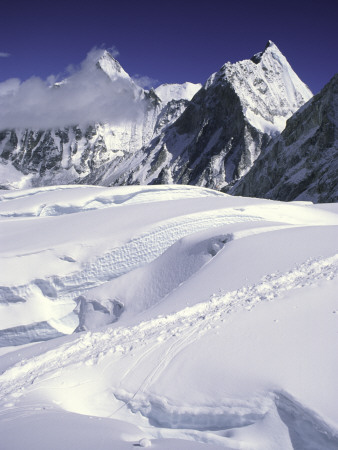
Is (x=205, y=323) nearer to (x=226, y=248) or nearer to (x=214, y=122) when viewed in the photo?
(x=226, y=248)

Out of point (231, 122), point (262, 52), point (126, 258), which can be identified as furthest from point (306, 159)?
point (262, 52)

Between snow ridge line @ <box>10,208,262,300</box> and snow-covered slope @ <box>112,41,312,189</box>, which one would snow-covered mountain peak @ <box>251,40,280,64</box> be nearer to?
snow-covered slope @ <box>112,41,312,189</box>

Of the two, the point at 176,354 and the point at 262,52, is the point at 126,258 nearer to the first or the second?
the point at 176,354

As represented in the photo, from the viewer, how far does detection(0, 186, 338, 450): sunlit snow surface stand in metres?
3.27

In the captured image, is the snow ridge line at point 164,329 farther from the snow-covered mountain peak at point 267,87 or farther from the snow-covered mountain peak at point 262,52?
the snow-covered mountain peak at point 262,52

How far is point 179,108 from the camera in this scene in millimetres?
162500

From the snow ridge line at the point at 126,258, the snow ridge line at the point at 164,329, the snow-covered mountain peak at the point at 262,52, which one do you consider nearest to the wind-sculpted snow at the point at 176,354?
the snow ridge line at the point at 164,329

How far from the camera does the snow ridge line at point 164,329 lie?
492 cm

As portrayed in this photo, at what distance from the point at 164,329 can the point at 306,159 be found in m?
42.6

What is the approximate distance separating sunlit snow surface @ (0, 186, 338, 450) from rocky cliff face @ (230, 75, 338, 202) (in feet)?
92.7

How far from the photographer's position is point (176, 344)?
469 cm

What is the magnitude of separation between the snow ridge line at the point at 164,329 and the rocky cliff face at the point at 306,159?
30.0m

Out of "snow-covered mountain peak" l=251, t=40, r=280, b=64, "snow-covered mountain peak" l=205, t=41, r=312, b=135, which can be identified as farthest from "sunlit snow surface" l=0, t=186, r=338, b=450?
"snow-covered mountain peak" l=251, t=40, r=280, b=64

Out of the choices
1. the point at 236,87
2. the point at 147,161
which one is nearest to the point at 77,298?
the point at 236,87
